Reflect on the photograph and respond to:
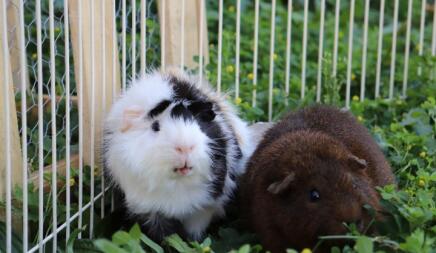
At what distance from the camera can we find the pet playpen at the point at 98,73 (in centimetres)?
359

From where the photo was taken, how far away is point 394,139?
15.9ft

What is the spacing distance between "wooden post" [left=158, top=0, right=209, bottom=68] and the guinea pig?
970mm

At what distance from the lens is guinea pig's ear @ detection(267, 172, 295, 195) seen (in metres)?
3.37

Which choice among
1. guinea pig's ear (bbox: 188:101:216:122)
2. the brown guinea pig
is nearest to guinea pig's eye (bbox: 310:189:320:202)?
the brown guinea pig

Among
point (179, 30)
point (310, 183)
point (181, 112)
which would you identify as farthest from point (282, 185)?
point (179, 30)

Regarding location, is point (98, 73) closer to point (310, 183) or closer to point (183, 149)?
point (183, 149)

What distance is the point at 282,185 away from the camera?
3367mm

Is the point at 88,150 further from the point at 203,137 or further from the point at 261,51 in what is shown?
the point at 261,51

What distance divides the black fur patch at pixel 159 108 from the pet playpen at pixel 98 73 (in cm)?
37

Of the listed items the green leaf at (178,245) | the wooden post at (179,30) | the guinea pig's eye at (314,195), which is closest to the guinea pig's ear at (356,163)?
the guinea pig's eye at (314,195)

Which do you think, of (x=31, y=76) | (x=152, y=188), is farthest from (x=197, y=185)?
(x=31, y=76)

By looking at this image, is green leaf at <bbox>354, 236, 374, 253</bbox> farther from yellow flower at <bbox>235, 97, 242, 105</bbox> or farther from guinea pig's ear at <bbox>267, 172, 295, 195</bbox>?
yellow flower at <bbox>235, 97, 242, 105</bbox>

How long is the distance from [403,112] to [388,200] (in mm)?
2135

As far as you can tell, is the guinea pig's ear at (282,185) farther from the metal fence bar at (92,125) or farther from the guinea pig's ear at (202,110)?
the metal fence bar at (92,125)
